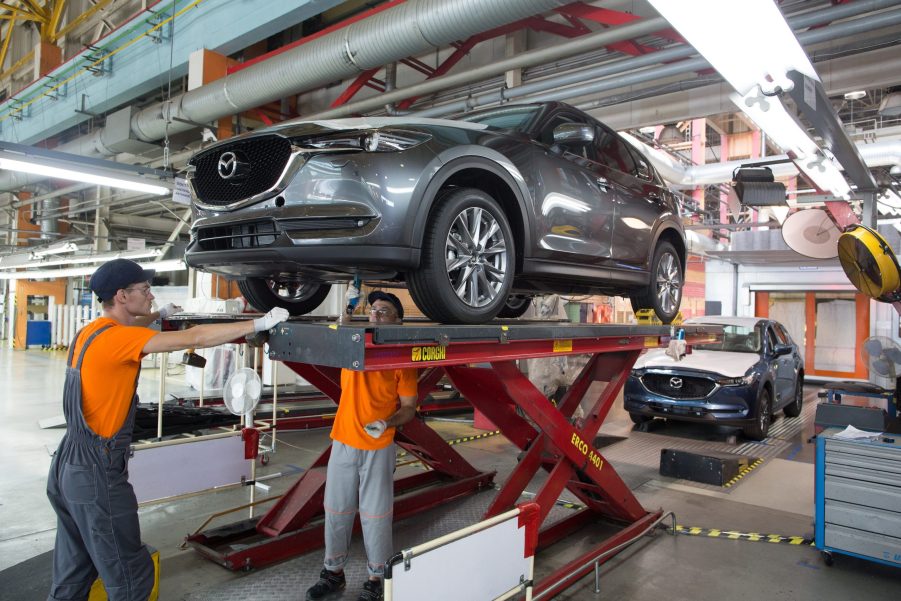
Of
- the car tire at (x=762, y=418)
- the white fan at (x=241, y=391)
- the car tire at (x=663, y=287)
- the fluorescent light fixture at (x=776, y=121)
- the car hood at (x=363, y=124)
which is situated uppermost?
the fluorescent light fixture at (x=776, y=121)

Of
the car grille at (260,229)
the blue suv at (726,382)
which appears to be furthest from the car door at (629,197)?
the blue suv at (726,382)

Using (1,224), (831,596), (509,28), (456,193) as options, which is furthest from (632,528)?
(1,224)

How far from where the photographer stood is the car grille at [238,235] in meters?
2.41

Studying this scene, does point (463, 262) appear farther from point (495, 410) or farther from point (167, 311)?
point (167, 311)

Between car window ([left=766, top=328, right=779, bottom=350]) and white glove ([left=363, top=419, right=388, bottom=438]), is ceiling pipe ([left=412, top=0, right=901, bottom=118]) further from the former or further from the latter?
car window ([left=766, top=328, right=779, bottom=350])

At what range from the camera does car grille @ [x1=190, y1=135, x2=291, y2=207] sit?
245 cm

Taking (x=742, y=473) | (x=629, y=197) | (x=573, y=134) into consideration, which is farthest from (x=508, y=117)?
(x=742, y=473)

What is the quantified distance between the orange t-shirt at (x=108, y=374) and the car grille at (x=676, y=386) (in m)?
6.14

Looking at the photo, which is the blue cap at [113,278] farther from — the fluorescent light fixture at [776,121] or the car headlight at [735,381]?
the car headlight at [735,381]

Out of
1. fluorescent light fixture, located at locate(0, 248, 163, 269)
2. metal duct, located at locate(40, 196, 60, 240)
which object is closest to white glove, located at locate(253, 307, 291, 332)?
fluorescent light fixture, located at locate(0, 248, 163, 269)

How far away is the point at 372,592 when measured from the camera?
2.86 m

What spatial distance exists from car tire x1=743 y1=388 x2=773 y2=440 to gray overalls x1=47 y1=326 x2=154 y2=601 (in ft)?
21.4

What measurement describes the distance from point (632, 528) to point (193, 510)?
3175 millimetres

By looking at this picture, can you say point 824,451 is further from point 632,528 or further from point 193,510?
point 193,510
